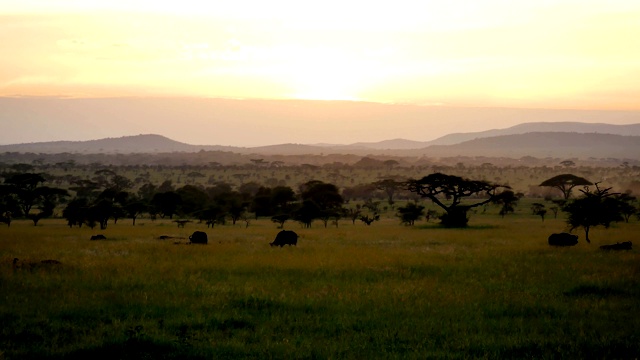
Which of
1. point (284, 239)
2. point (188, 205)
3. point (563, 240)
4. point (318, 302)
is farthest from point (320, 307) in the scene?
point (188, 205)

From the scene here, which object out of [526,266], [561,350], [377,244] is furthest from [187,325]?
[377,244]

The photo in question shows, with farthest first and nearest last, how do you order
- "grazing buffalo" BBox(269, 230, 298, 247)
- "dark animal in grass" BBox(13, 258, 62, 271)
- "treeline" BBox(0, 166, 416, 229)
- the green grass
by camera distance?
1. "treeline" BBox(0, 166, 416, 229)
2. "grazing buffalo" BBox(269, 230, 298, 247)
3. "dark animal in grass" BBox(13, 258, 62, 271)
4. the green grass

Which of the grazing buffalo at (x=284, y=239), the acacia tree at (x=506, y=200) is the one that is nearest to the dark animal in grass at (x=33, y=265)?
the grazing buffalo at (x=284, y=239)

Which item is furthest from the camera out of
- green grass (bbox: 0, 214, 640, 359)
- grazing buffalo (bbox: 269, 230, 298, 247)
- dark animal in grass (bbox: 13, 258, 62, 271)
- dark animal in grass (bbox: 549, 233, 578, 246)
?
grazing buffalo (bbox: 269, 230, 298, 247)

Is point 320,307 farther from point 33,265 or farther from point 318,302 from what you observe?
point 33,265

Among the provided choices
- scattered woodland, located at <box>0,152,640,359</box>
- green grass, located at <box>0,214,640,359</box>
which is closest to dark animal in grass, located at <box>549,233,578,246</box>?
scattered woodland, located at <box>0,152,640,359</box>

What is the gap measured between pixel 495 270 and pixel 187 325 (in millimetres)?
12675

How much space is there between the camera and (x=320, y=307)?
15445mm

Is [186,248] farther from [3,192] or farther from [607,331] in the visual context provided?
[3,192]

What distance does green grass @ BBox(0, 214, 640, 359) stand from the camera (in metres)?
11.6

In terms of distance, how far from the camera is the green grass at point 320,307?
38.2ft

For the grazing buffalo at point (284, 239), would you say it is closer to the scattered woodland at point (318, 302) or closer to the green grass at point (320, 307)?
the scattered woodland at point (318, 302)

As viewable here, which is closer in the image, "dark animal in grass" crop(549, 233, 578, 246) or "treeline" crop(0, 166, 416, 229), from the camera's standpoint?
"dark animal in grass" crop(549, 233, 578, 246)

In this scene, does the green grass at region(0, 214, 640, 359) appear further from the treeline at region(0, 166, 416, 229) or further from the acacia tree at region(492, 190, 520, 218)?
the acacia tree at region(492, 190, 520, 218)
